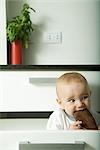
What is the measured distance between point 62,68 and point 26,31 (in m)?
0.14

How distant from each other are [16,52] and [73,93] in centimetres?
19

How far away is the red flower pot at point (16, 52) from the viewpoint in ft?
2.38

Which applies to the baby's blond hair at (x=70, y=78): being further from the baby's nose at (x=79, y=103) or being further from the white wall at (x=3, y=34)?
the white wall at (x=3, y=34)

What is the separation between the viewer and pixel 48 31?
0.75 m

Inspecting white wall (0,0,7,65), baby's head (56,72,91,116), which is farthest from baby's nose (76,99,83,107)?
white wall (0,0,7,65)

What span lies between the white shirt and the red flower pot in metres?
0.17

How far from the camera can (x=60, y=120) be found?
661mm

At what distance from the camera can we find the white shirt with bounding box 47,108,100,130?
650mm

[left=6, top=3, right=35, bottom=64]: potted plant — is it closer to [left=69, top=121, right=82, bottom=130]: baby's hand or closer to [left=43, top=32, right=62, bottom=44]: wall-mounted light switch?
[left=43, top=32, right=62, bottom=44]: wall-mounted light switch

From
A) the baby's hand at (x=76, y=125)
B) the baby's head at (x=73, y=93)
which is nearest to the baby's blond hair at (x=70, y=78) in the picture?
the baby's head at (x=73, y=93)

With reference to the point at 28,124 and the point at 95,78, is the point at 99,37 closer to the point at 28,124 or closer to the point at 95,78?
the point at 95,78

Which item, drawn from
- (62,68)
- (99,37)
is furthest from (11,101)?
(99,37)

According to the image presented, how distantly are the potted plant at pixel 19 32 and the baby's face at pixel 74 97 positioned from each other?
6.1 inches

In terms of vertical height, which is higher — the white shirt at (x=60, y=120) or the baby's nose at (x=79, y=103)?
the baby's nose at (x=79, y=103)
